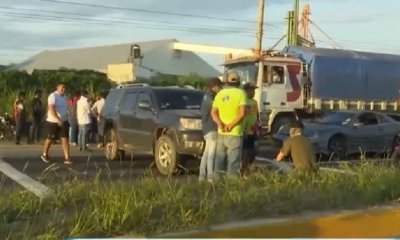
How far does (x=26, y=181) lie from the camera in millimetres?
10500

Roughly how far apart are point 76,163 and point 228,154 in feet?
19.4

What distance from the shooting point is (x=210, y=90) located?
11266 mm

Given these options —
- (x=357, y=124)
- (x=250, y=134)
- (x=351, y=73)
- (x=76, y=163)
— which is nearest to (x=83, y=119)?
(x=76, y=163)

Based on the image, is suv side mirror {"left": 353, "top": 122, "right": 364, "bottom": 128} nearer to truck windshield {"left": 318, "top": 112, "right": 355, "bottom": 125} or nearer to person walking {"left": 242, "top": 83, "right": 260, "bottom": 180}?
truck windshield {"left": 318, "top": 112, "right": 355, "bottom": 125}

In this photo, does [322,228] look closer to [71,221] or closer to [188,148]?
[71,221]

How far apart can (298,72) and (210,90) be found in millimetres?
11111

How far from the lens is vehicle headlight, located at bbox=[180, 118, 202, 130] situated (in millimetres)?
12805

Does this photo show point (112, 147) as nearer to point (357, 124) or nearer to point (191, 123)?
point (191, 123)

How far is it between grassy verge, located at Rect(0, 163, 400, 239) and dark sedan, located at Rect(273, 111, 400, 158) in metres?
8.41

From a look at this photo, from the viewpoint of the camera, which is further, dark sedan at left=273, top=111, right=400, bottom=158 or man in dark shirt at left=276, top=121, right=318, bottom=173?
dark sedan at left=273, top=111, right=400, bottom=158

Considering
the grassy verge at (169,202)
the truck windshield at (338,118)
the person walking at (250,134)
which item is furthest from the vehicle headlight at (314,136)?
the grassy verge at (169,202)

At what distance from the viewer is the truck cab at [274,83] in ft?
69.6

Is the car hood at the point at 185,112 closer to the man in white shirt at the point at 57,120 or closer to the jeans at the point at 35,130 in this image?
the man in white shirt at the point at 57,120

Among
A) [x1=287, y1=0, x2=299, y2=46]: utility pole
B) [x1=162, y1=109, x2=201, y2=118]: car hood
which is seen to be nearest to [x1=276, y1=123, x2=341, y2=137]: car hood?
[x1=162, y1=109, x2=201, y2=118]: car hood
